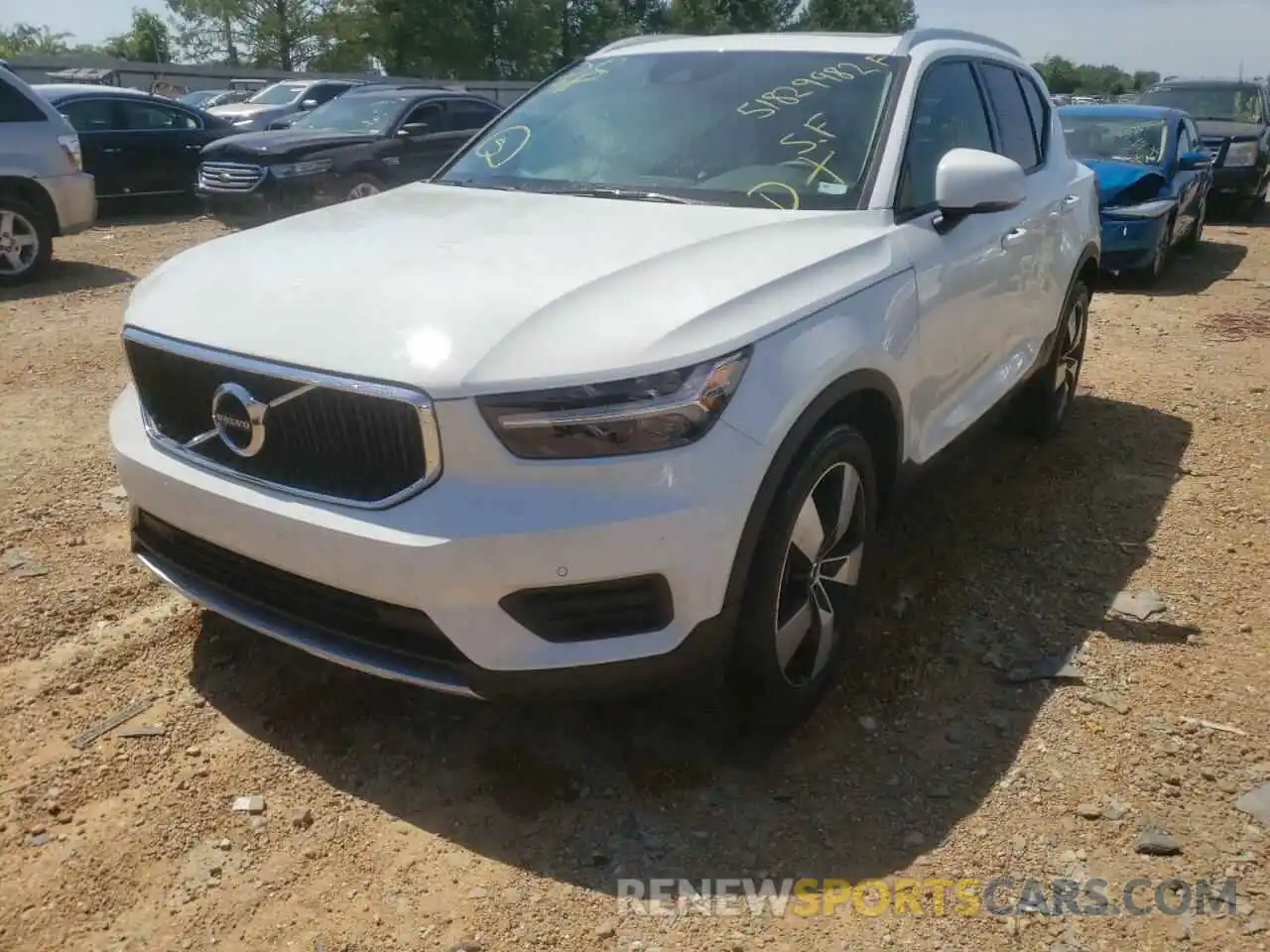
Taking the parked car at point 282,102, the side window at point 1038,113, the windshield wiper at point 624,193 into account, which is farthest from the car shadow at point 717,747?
the parked car at point 282,102

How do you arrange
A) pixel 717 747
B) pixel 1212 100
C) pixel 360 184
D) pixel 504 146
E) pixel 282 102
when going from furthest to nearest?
pixel 282 102
pixel 1212 100
pixel 360 184
pixel 504 146
pixel 717 747

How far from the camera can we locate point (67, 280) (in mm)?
9086

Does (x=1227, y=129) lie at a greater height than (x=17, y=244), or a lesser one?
greater

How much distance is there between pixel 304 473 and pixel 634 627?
819 mm

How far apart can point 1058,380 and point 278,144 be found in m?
8.42

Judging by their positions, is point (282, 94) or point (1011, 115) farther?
point (282, 94)

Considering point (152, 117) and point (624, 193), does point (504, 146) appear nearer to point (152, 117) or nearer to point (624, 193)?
point (624, 193)

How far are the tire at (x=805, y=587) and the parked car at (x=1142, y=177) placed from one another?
6523 mm

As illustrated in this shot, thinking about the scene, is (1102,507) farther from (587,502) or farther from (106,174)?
(106,174)

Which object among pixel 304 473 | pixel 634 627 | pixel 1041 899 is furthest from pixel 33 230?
pixel 1041 899

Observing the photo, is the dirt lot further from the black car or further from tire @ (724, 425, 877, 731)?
the black car

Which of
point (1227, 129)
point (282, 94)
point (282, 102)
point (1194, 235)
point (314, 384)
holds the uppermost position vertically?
point (282, 94)

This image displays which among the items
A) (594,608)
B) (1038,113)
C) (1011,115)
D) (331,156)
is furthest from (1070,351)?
(331,156)

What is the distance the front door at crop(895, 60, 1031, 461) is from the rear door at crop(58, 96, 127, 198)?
11.1 metres
